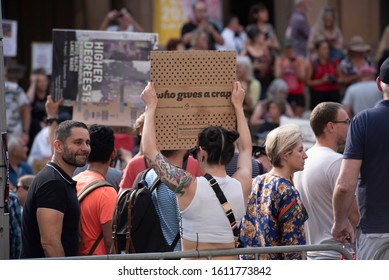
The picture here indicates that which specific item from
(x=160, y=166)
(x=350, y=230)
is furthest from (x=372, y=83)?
(x=160, y=166)

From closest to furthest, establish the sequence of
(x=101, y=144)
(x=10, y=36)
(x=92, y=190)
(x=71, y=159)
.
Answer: (x=71, y=159) < (x=92, y=190) < (x=101, y=144) < (x=10, y=36)

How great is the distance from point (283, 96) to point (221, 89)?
986 cm

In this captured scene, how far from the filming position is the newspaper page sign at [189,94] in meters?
7.73

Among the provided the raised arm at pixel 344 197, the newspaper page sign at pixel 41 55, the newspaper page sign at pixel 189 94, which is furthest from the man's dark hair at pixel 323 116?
the newspaper page sign at pixel 41 55

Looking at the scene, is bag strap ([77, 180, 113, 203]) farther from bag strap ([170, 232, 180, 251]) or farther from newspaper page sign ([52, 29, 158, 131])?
newspaper page sign ([52, 29, 158, 131])

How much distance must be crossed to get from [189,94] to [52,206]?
1.15 m

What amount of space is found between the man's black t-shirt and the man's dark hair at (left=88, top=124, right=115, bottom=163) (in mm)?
692

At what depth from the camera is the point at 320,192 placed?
28.3ft

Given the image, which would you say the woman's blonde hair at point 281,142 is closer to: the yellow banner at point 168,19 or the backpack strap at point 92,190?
the backpack strap at point 92,190

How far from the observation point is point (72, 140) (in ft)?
27.4

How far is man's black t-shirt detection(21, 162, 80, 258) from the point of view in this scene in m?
8.07

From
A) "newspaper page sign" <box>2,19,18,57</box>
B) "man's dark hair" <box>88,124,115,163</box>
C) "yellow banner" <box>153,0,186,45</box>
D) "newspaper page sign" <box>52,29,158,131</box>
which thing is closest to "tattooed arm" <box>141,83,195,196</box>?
"man's dark hair" <box>88,124,115,163</box>

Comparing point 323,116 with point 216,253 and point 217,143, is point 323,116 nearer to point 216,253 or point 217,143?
point 217,143

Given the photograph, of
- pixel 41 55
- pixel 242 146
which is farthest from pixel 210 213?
pixel 41 55
